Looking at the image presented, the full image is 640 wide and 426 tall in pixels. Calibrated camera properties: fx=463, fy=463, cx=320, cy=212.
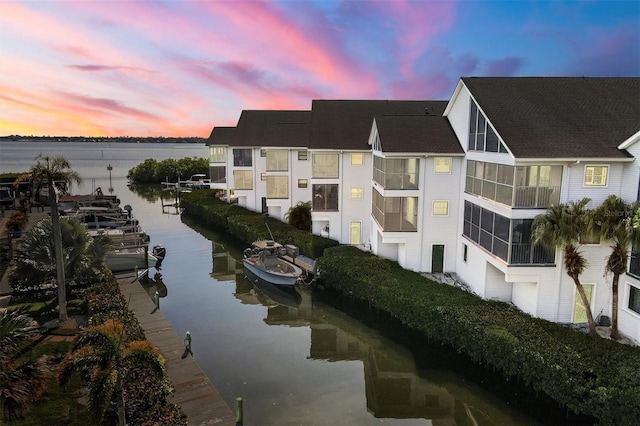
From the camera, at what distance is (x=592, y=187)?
19.7 metres

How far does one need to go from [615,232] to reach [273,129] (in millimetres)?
33097

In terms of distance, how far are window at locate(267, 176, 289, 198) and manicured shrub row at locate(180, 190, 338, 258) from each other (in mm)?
2309

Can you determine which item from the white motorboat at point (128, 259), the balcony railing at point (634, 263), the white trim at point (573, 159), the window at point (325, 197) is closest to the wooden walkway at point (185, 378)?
the white motorboat at point (128, 259)

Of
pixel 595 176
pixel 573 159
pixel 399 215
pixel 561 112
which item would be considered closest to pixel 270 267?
pixel 399 215

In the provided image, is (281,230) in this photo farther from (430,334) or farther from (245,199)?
(430,334)

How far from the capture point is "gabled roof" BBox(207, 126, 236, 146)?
55938 millimetres

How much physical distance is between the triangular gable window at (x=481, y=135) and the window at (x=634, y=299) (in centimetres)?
759

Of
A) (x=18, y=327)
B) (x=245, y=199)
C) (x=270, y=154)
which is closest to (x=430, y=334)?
(x=18, y=327)

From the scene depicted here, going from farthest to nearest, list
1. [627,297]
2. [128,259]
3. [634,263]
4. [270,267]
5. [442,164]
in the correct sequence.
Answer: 1. [128,259]
2. [270,267]
3. [442,164]
4. [627,297]
5. [634,263]

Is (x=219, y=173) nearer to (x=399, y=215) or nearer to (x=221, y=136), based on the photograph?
(x=221, y=136)

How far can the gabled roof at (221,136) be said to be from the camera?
184ft

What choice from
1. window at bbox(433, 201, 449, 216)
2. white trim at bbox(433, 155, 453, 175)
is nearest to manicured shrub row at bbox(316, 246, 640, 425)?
window at bbox(433, 201, 449, 216)

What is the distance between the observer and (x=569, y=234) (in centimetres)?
1839

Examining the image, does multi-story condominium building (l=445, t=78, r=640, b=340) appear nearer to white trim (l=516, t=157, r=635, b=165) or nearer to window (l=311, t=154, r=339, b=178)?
white trim (l=516, t=157, r=635, b=165)
